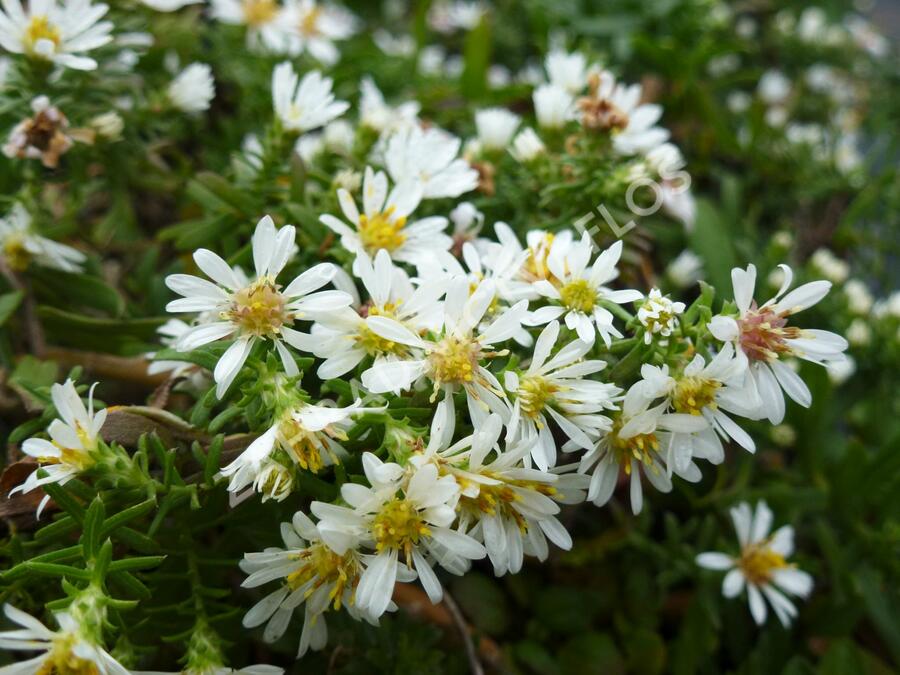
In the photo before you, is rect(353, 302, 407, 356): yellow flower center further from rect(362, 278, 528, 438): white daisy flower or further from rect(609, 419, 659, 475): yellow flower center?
rect(609, 419, 659, 475): yellow flower center

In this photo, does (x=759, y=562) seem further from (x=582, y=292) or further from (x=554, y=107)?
(x=554, y=107)

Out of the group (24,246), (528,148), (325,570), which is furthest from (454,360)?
(24,246)

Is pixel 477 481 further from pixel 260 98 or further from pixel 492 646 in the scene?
pixel 260 98

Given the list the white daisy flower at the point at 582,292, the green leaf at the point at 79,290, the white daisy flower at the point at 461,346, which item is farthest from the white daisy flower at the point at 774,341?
the green leaf at the point at 79,290

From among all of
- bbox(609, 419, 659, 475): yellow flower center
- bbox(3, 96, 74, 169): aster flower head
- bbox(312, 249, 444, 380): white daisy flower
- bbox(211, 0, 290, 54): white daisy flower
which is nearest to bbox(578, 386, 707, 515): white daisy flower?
bbox(609, 419, 659, 475): yellow flower center

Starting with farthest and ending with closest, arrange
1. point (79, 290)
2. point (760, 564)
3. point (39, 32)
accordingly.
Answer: point (760, 564)
point (79, 290)
point (39, 32)

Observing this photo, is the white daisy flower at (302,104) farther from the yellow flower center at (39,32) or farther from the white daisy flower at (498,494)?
the white daisy flower at (498,494)
